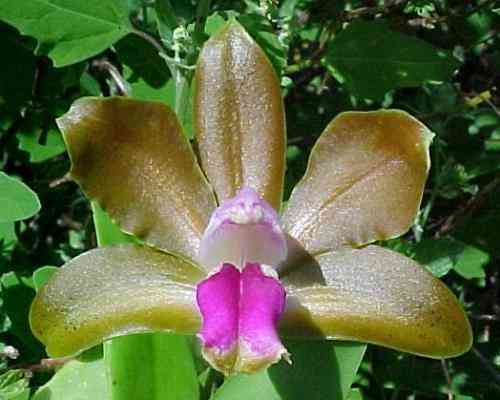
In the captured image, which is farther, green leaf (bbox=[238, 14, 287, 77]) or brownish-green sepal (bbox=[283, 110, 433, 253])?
green leaf (bbox=[238, 14, 287, 77])

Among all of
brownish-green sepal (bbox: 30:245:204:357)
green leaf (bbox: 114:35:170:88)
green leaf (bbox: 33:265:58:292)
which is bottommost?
green leaf (bbox: 33:265:58:292)

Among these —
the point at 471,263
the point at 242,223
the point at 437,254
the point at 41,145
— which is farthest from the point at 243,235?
the point at 41,145

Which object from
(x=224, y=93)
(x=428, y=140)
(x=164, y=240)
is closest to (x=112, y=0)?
(x=224, y=93)

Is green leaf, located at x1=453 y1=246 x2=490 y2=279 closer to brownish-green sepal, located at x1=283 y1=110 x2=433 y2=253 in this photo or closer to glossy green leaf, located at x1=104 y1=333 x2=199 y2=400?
brownish-green sepal, located at x1=283 y1=110 x2=433 y2=253

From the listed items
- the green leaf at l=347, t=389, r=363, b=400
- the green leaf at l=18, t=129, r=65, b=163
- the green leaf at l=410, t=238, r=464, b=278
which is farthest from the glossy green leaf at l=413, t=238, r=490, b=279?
the green leaf at l=18, t=129, r=65, b=163

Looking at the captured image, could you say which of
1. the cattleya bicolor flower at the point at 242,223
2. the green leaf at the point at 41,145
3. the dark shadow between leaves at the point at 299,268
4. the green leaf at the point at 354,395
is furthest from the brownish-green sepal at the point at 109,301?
the green leaf at the point at 41,145

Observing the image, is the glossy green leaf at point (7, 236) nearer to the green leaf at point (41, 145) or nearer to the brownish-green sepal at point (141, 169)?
the green leaf at point (41, 145)

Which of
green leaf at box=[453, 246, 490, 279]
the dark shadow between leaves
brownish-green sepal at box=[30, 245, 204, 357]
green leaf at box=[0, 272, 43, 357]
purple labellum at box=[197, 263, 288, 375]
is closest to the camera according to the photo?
purple labellum at box=[197, 263, 288, 375]

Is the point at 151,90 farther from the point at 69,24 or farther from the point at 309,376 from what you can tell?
the point at 309,376

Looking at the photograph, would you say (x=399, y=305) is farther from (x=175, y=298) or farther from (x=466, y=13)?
(x=466, y=13)
